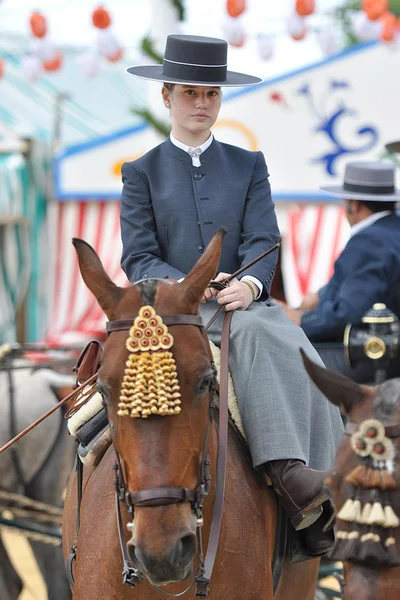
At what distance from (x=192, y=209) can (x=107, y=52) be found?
31.6 feet

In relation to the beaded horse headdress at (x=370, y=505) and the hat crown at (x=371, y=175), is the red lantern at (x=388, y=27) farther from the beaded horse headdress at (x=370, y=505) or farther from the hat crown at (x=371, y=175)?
the beaded horse headdress at (x=370, y=505)

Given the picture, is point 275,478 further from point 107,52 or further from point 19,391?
point 107,52

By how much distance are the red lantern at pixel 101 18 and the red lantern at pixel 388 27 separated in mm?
3466

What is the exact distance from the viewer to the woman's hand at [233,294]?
12.7 ft

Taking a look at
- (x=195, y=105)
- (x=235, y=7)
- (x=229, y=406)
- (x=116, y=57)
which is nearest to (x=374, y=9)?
(x=235, y=7)

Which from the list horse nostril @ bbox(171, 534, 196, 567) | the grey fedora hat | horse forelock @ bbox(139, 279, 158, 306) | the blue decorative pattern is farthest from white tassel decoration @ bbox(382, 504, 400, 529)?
the blue decorative pattern

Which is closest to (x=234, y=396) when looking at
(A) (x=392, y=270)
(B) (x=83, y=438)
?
(B) (x=83, y=438)

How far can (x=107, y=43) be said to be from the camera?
13219mm

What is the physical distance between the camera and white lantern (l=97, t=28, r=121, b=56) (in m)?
13.2

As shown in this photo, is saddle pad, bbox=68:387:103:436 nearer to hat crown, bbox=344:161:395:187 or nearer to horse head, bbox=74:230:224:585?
horse head, bbox=74:230:224:585

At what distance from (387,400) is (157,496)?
0.76 metres

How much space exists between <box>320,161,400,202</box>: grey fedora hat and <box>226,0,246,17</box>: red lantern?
523 cm

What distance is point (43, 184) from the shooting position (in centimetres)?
1501

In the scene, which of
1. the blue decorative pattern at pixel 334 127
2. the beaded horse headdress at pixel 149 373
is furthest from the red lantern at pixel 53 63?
the beaded horse headdress at pixel 149 373
